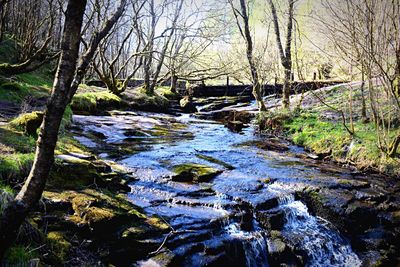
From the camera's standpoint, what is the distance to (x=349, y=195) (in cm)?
736

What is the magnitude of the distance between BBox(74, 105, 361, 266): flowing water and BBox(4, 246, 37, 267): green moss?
1994mm

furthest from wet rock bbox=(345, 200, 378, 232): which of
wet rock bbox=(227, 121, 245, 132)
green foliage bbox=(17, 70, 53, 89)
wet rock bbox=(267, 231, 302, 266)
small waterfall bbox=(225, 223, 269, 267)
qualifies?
green foliage bbox=(17, 70, 53, 89)

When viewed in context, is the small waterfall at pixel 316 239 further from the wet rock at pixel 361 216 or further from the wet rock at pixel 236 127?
the wet rock at pixel 236 127

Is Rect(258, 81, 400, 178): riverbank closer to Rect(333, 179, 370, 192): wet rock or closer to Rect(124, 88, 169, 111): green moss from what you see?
Rect(333, 179, 370, 192): wet rock

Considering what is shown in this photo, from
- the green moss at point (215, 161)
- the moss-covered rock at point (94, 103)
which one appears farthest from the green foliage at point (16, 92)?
the green moss at point (215, 161)

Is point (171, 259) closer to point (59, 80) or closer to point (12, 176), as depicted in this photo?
point (12, 176)

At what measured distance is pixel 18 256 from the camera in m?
3.38

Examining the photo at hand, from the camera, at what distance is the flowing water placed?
5305 millimetres

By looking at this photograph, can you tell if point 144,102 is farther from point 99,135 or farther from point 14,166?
point 14,166

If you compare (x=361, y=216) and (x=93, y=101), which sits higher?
(x=93, y=101)

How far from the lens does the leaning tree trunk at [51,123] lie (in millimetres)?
2924

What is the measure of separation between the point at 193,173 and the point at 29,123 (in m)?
3.70

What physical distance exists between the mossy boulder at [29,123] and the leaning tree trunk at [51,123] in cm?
429

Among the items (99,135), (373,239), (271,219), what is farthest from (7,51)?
(373,239)
